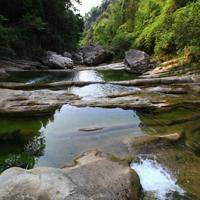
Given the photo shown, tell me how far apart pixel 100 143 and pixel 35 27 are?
27.0 metres

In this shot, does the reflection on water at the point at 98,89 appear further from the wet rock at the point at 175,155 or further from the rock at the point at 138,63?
the rock at the point at 138,63

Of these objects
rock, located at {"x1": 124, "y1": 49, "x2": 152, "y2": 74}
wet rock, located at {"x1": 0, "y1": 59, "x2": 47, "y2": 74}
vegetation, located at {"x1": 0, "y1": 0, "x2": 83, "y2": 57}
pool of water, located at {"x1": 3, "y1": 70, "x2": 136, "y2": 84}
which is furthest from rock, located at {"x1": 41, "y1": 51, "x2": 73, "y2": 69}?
pool of water, located at {"x1": 3, "y1": 70, "x2": 136, "y2": 84}

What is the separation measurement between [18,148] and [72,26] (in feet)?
143

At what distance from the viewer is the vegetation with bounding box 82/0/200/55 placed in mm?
22625

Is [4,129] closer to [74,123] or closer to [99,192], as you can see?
[74,123]

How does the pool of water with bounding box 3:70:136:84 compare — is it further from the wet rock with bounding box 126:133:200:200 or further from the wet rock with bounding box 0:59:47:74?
the wet rock with bounding box 126:133:200:200

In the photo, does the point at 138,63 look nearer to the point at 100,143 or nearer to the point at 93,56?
the point at 93,56

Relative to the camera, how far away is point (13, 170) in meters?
6.66

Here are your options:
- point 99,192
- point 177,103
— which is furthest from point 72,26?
point 99,192

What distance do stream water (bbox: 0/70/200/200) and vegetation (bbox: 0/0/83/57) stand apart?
15232 mm

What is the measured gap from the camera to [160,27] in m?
35.7

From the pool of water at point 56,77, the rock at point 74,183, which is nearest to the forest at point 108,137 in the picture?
the rock at point 74,183

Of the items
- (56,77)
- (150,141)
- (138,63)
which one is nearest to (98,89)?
(56,77)

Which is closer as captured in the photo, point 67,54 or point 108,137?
Answer: point 108,137
